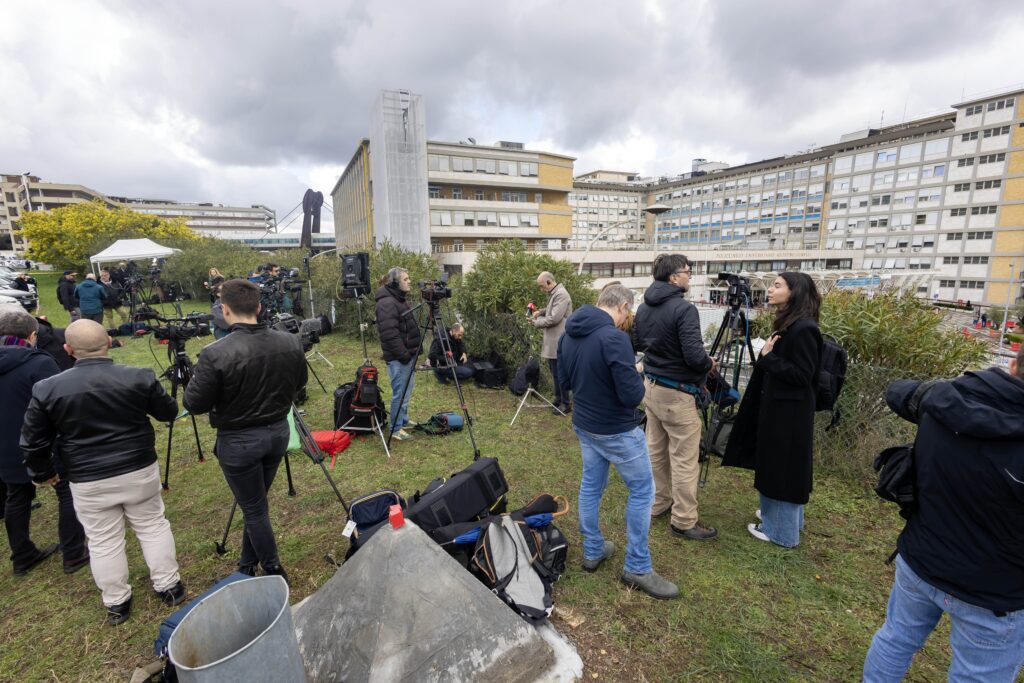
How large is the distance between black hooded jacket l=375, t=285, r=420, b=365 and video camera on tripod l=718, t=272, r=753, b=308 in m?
3.27

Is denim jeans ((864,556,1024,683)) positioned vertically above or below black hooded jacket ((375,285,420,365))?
below

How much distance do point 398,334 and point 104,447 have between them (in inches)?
115

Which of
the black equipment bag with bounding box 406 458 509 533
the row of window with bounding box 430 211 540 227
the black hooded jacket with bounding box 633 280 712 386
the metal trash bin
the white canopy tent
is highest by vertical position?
the row of window with bounding box 430 211 540 227

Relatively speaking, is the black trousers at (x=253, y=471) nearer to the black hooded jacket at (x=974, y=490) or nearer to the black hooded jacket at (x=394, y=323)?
the black hooded jacket at (x=394, y=323)

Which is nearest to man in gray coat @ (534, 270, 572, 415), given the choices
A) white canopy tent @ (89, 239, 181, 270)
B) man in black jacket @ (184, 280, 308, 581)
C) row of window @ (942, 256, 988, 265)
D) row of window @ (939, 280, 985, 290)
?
man in black jacket @ (184, 280, 308, 581)

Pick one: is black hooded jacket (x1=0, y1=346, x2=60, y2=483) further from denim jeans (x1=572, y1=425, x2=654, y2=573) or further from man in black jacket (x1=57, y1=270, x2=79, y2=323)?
man in black jacket (x1=57, y1=270, x2=79, y2=323)

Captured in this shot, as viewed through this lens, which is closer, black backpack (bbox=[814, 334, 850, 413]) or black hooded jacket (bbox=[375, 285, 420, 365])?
black backpack (bbox=[814, 334, 850, 413])

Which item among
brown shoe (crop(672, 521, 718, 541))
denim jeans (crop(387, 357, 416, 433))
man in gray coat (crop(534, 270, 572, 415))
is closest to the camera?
brown shoe (crop(672, 521, 718, 541))

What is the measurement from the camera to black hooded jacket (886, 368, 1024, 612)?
4.93 ft

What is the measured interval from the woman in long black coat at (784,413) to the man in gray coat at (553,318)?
273 cm

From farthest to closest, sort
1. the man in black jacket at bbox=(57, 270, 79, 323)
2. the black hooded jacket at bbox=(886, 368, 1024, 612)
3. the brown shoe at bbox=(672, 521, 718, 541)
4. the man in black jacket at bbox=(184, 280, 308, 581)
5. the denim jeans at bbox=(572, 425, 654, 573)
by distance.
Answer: the man in black jacket at bbox=(57, 270, 79, 323), the brown shoe at bbox=(672, 521, 718, 541), the denim jeans at bbox=(572, 425, 654, 573), the man in black jacket at bbox=(184, 280, 308, 581), the black hooded jacket at bbox=(886, 368, 1024, 612)

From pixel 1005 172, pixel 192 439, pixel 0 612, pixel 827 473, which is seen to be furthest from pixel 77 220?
pixel 1005 172

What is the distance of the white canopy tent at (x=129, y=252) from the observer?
16.1 metres

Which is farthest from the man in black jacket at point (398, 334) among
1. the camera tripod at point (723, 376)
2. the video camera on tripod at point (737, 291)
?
the video camera on tripod at point (737, 291)
